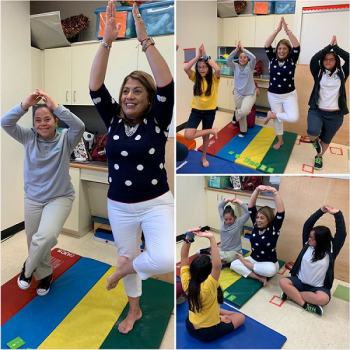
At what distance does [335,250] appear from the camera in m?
2.05

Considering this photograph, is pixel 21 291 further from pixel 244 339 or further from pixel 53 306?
pixel 244 339

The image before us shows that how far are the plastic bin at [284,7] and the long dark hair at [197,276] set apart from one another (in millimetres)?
1412

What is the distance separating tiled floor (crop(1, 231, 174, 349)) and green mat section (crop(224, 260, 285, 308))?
2.99 ft

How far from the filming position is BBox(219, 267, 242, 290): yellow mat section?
6.18 ft

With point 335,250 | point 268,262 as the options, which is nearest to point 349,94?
point 335,250

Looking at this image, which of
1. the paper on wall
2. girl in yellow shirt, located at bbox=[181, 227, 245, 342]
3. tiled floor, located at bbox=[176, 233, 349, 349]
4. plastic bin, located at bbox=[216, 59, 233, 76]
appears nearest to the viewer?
girl in yellow shirt, located at bbox=[181, 227, 245, 342]

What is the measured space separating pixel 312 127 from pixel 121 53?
4.97 ft

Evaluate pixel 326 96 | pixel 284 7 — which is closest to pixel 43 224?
pixel 284 7

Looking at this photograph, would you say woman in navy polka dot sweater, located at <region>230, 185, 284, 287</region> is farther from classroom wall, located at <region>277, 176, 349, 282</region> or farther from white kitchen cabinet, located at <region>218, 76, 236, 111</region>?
white kitchen cabinet, located at <region>218, 76, 236, 111</region>

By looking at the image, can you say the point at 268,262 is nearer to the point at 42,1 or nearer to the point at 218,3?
the point at 218,3

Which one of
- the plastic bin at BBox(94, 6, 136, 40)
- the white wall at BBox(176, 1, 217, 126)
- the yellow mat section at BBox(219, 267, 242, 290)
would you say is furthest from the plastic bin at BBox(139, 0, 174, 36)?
the yellow mat section at BBox(219, 267, 242, 290)

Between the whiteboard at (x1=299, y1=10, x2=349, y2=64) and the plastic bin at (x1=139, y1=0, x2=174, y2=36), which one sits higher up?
the plastic bin at (x1=139, y1=0, x2=174, y2=36)

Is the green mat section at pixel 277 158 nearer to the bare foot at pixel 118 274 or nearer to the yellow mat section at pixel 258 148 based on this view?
the yellow mat section at pixel 258 148

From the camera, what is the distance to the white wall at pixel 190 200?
176 cm
